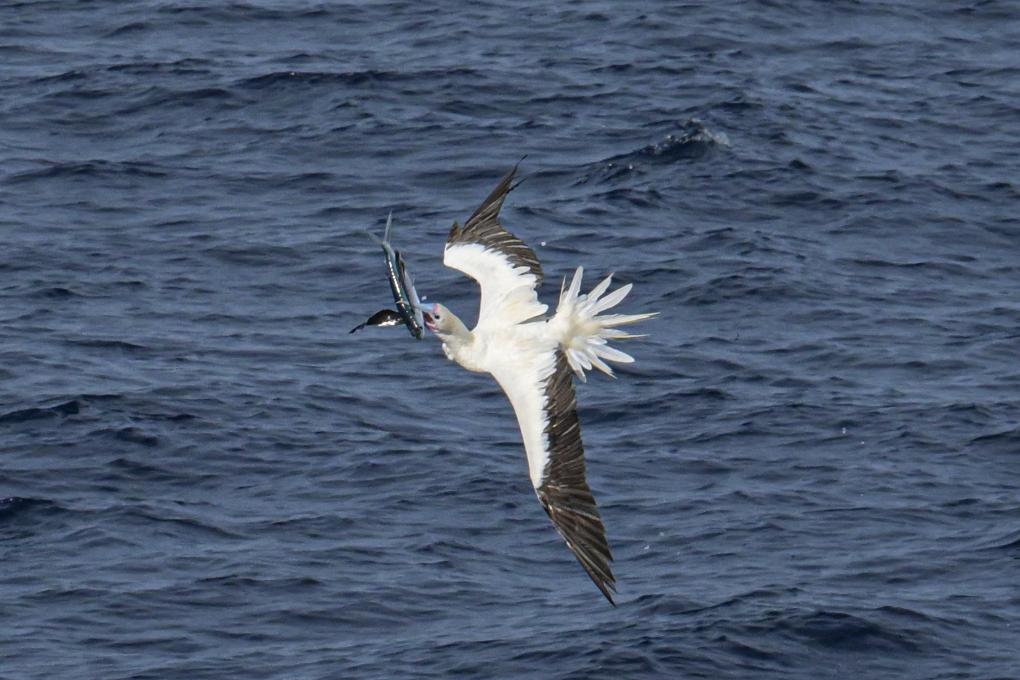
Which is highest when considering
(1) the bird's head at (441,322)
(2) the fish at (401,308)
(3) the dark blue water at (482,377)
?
(2) the fish at (401,308)

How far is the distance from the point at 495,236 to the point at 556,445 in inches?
83.6

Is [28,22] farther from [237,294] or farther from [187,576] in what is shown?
[187,576]

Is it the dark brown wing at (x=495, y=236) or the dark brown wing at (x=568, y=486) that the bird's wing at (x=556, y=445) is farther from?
the dark brown wing at (x=495, y=236)

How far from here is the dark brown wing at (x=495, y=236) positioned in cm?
1438

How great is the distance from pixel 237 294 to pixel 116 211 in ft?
9.50

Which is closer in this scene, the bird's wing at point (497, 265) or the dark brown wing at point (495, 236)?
the bird's wing at point (497, 265)

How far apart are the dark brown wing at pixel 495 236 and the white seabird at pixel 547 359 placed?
2cm

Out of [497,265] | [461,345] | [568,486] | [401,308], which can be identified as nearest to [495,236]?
[497,265]

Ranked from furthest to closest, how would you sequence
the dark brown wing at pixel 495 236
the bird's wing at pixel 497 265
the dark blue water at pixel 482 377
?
the dark blue water at pixel 482 377 → the dark brown wing at pixel 495 236 → the bird's wing at pixel 497 265

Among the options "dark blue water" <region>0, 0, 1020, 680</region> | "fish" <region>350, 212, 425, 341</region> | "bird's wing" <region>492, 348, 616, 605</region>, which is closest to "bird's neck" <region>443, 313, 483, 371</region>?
"bird's wing" <region>492, 348, 616, 605</region>

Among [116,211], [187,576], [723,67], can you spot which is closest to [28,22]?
[116,211]

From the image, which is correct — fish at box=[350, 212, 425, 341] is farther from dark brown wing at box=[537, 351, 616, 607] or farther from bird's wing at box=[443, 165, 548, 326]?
bird's wing at box=[443, 165, 548, 326]

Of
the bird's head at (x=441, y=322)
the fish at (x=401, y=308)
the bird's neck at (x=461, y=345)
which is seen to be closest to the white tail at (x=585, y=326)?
the bird's neck at (x=461, y=345)

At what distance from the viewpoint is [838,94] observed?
29.0 metres
